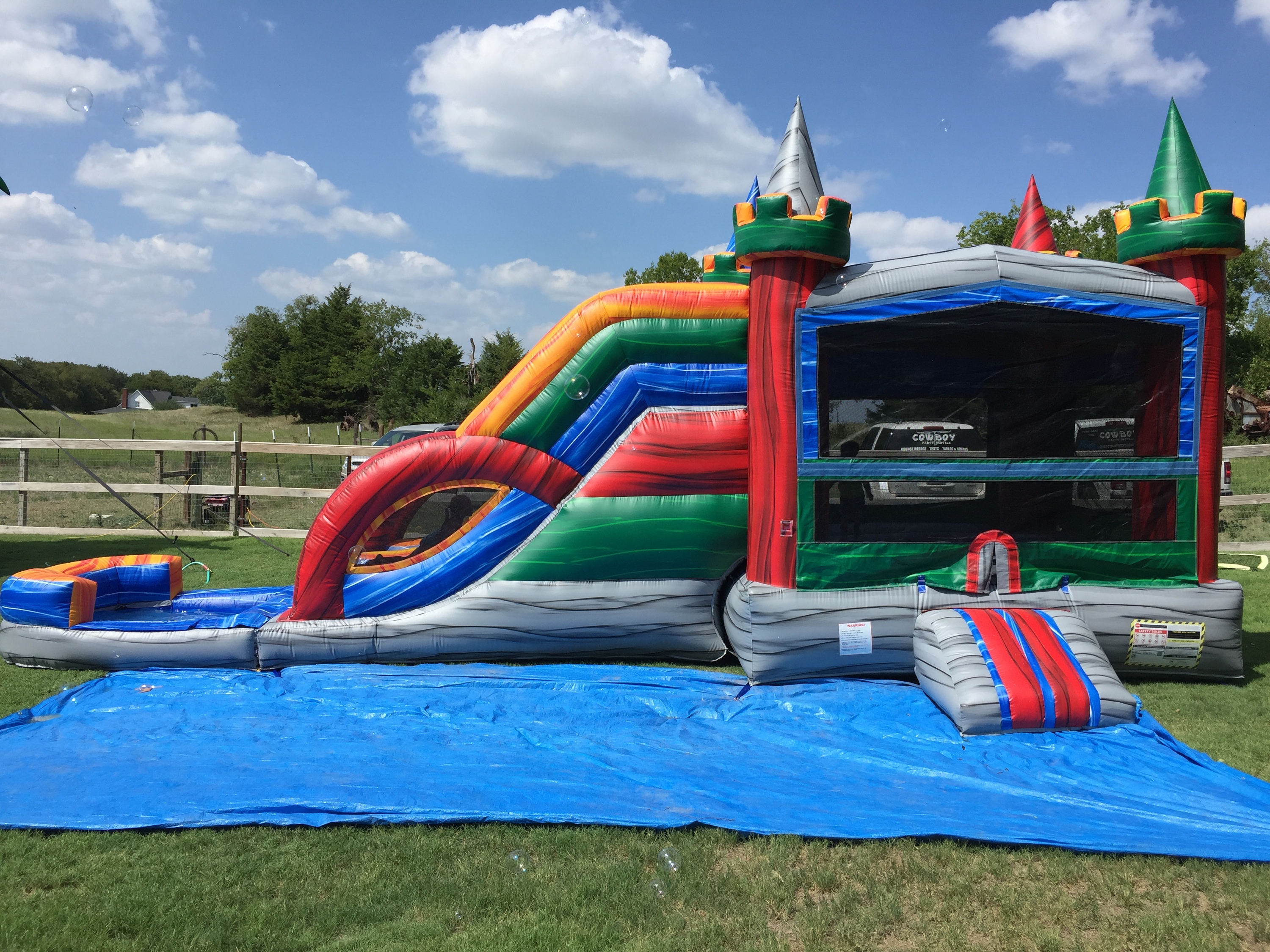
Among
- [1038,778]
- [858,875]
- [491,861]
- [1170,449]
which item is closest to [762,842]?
[858,875]

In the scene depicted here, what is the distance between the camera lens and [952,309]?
16.6 feet

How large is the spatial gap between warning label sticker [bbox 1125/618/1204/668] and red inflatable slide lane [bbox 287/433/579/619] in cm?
346

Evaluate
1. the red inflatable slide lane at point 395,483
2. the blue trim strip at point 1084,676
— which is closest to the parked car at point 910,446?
the blue trim strip at point 1084,676

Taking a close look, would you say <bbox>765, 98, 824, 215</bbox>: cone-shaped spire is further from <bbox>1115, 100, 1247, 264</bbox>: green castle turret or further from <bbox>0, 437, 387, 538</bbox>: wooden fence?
<bbox>0, 437, 387, 538</bbox>: wooden fence

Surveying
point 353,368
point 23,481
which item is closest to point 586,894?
point 23,481

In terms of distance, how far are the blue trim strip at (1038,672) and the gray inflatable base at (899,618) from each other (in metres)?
0.39

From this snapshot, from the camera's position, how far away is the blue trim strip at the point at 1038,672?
422 cm

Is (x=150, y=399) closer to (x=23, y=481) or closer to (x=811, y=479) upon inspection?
(x=23, y=481)

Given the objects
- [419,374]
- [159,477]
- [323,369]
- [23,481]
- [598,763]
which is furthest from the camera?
[323,369]

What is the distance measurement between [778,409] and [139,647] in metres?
4.12

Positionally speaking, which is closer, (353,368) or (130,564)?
(130,564)

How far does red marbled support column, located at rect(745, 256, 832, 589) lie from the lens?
505 cm

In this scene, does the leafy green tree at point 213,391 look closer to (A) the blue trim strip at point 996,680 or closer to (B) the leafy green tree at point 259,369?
(B) the leafy green tree at point 259,369

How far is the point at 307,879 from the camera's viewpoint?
2.90m
